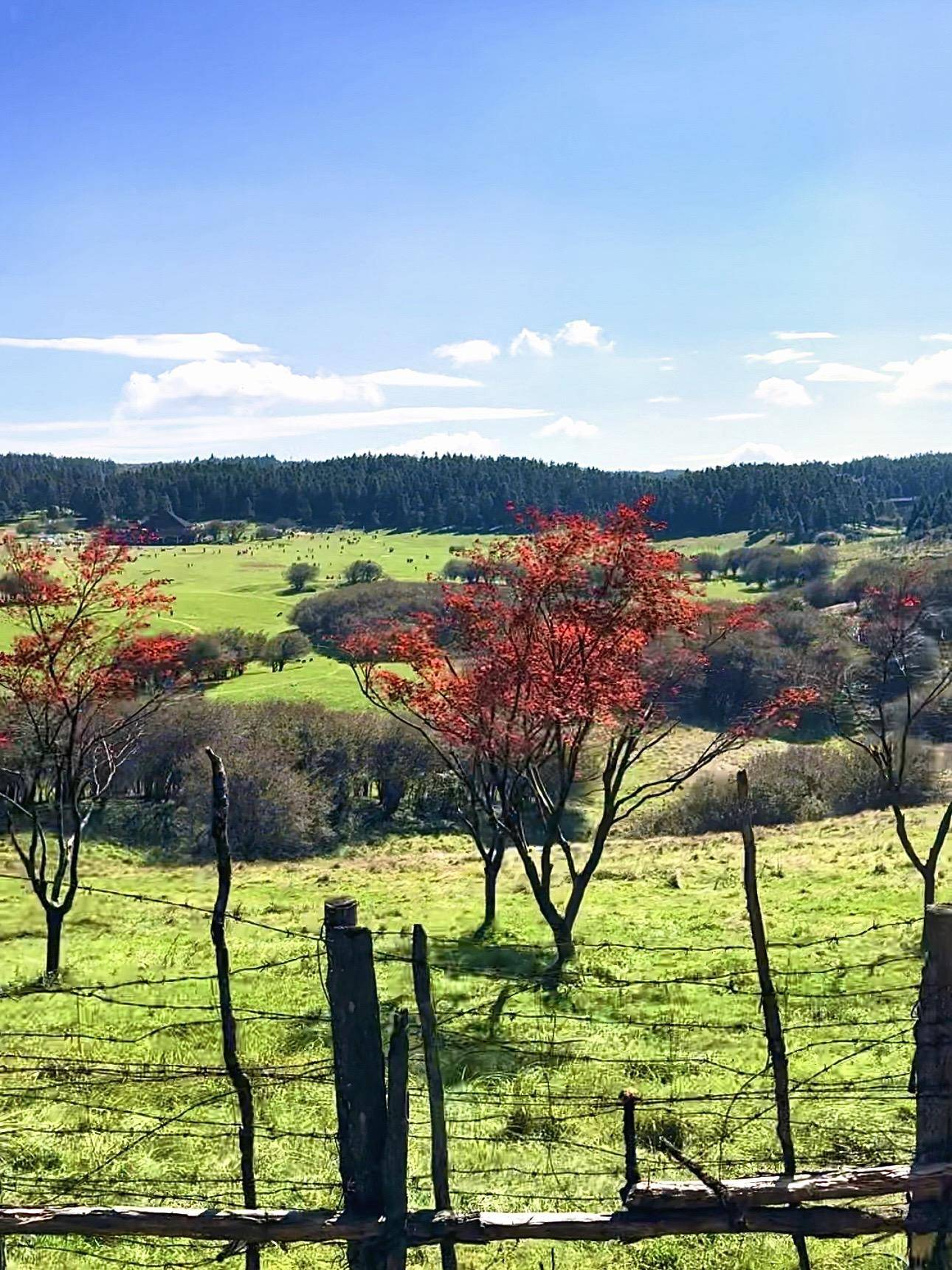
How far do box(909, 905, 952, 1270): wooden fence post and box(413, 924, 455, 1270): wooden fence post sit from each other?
7.52 ft

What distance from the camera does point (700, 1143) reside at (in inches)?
325

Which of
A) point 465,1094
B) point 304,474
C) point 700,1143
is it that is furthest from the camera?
point 304,474

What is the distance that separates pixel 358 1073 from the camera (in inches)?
177

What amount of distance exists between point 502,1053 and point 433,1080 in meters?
6.64

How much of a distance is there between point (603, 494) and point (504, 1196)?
155208mm

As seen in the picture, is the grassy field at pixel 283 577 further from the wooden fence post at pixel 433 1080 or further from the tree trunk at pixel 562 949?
the wooden fence post at pixel 433 1080

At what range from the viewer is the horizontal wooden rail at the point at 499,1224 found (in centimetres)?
444

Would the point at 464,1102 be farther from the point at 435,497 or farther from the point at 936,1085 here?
the point at 435,497

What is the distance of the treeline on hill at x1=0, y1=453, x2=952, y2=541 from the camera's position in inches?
5842

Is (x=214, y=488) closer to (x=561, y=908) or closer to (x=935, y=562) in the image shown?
(x=935, y=562)

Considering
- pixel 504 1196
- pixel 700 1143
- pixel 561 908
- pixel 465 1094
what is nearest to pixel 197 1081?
pixel 465 1094

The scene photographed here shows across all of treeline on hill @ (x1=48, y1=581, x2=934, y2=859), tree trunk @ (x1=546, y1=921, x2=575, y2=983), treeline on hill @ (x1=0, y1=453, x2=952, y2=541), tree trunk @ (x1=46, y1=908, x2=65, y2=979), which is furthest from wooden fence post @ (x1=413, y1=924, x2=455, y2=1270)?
treeline on hill @ (x1=0, y1=453, x2=952, y2=541)

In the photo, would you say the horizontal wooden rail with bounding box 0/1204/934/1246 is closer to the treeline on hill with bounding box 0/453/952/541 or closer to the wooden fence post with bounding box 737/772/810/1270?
the wooden fence post with bounding box 737/772/810/1270

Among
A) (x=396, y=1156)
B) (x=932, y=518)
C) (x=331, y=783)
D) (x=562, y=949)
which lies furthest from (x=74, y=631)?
(x=932, y=518)
